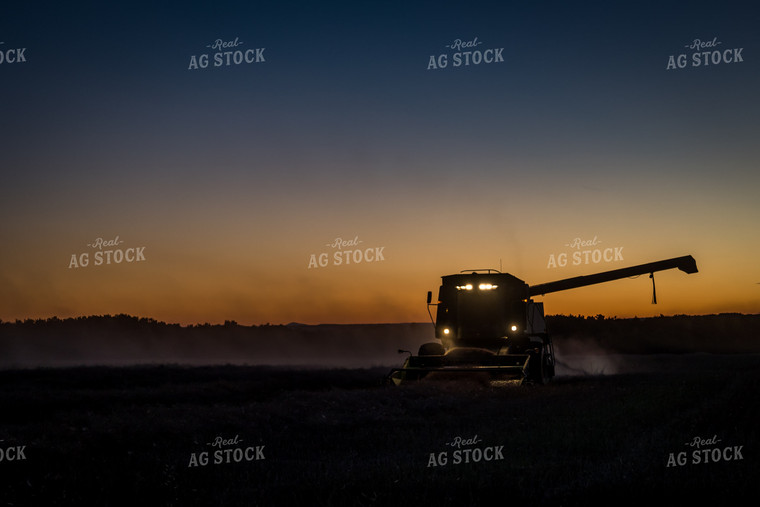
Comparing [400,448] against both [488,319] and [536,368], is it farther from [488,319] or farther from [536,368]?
[488,319]

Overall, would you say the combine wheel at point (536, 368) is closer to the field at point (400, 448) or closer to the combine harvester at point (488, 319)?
the combine harvester at point (488, 319)

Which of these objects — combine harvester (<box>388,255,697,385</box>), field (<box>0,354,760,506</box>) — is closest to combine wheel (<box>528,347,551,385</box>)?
combine harvester (<box>388,255,697,385</box>)

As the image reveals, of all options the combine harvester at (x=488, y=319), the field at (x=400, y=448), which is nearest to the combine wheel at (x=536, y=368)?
the combine harvester at (x=488, y=319)

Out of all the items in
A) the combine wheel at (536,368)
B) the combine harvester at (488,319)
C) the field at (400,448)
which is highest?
the combine harvester at (488,319)

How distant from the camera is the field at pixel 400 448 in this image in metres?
8.98

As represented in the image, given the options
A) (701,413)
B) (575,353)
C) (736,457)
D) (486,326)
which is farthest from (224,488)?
(575,353)

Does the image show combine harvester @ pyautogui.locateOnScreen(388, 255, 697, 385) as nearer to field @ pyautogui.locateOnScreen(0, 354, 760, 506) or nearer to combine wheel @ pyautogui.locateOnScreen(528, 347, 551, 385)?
combine wheel @ pyautogui.locateOnScreen(528, 347, 551, 385)

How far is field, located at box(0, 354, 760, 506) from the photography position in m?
8.98

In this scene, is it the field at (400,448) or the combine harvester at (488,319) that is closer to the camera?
the field at (400,448)

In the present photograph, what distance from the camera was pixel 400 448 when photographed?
534 inches

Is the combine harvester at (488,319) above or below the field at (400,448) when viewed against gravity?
above

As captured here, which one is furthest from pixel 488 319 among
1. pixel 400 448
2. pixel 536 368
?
pixel 400 448

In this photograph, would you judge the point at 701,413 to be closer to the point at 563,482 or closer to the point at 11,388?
the point at 563,482

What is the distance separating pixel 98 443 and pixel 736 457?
11.0 meters
